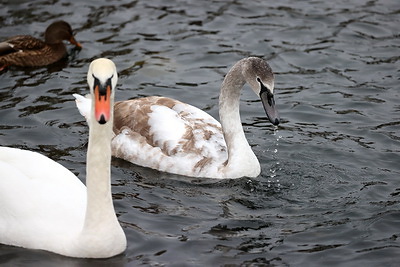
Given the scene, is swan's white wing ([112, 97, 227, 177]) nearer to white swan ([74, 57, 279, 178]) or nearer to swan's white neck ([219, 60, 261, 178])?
white swan ([74, 57, 279, 178])

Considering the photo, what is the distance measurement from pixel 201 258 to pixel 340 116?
4485 mm

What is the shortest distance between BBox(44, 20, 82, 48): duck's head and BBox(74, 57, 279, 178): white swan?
3300mm

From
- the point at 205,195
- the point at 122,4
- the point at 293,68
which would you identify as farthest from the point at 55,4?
the point at 205,195

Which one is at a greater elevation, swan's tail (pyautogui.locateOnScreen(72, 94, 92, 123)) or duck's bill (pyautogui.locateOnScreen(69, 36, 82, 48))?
swan's tail (pyautogui.locateOnScreen(72, 94, 92, 123))

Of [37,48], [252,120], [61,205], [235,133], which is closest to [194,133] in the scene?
[235,133]

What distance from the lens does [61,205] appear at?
789cm

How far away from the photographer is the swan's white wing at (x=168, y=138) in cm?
1029

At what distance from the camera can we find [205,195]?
9.59 metres

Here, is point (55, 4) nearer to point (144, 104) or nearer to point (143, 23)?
point (143, 23)

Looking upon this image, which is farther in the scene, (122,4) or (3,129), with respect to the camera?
(122,4)

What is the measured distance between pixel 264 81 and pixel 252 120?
6.97 ft

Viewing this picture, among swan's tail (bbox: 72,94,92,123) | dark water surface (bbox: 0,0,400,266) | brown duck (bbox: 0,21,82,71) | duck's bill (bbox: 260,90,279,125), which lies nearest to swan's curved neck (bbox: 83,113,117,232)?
dark water surface (bbox: 0,0,400,266)

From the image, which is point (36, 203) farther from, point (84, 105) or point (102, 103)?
point (84, 105)

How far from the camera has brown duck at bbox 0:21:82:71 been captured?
533 inches
